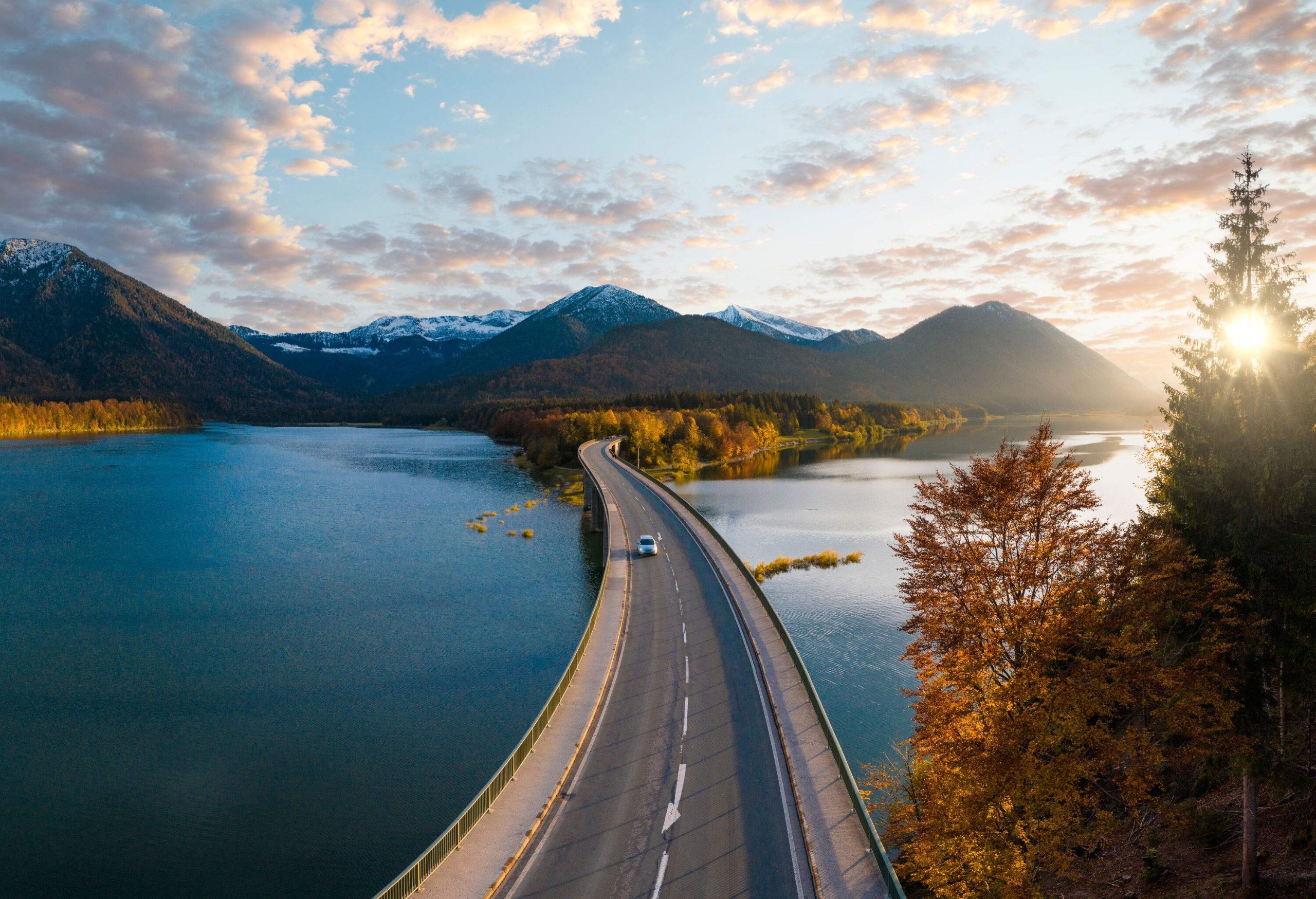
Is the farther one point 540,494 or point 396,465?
point 396,465

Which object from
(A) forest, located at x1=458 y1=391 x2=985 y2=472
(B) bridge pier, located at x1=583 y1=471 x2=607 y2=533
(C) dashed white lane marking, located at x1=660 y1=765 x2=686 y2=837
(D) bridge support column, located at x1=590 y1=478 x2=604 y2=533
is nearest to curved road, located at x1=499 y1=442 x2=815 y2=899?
(C) dashed white lane marking, located at x1=660 y1=765 x2=686 y2=837

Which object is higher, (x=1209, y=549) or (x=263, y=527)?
(x=1209, y=549)

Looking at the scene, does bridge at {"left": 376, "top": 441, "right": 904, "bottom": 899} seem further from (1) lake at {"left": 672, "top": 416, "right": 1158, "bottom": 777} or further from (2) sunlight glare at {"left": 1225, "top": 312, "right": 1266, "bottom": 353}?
(2) sunlight glare at {"left": 1225, "top": 312, "right": 1266, "bottom": 353}

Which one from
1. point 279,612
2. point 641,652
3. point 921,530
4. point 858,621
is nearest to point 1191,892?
point 921,530

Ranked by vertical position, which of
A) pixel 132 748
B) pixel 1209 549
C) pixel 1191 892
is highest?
pixel 1209 549

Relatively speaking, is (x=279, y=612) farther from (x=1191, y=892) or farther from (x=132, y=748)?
Answer: (x=1191, y=892)

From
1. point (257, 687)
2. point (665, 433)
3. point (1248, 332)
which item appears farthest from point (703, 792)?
point (665, 433)
